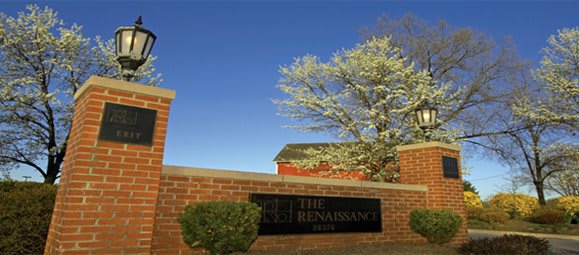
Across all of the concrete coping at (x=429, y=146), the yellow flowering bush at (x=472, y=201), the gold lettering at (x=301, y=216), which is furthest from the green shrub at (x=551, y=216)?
the gold lettering at (x=301, y=216)

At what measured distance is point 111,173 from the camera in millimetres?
4445

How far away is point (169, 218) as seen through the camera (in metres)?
5.27

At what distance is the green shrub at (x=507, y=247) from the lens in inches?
251

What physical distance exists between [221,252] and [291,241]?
1838 millimetres

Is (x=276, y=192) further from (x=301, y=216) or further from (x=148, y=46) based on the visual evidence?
(x=148, y=46)

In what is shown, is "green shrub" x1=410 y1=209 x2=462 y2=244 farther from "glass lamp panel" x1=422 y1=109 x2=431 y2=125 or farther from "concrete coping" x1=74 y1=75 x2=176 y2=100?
"concrete coping" x1=74 y1=75 x2=176 y2=100

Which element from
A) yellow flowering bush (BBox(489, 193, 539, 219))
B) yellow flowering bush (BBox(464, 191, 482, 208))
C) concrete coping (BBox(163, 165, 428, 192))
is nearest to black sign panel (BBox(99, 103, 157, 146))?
concrete coping (BBox(163, 165, 428, 192))

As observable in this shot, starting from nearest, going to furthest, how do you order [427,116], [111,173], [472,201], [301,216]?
[111,173], [301,216], [427,116], [472,201]

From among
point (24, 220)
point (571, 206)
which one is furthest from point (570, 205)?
point (24, 220)

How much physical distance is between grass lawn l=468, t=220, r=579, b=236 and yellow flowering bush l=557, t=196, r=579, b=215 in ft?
7.47

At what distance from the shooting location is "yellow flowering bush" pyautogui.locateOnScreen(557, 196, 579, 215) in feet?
66.2

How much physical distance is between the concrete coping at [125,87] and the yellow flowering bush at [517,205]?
974 inches

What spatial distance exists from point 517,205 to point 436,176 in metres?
19.2

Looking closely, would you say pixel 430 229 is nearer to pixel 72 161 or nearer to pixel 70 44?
pixel 72 161
